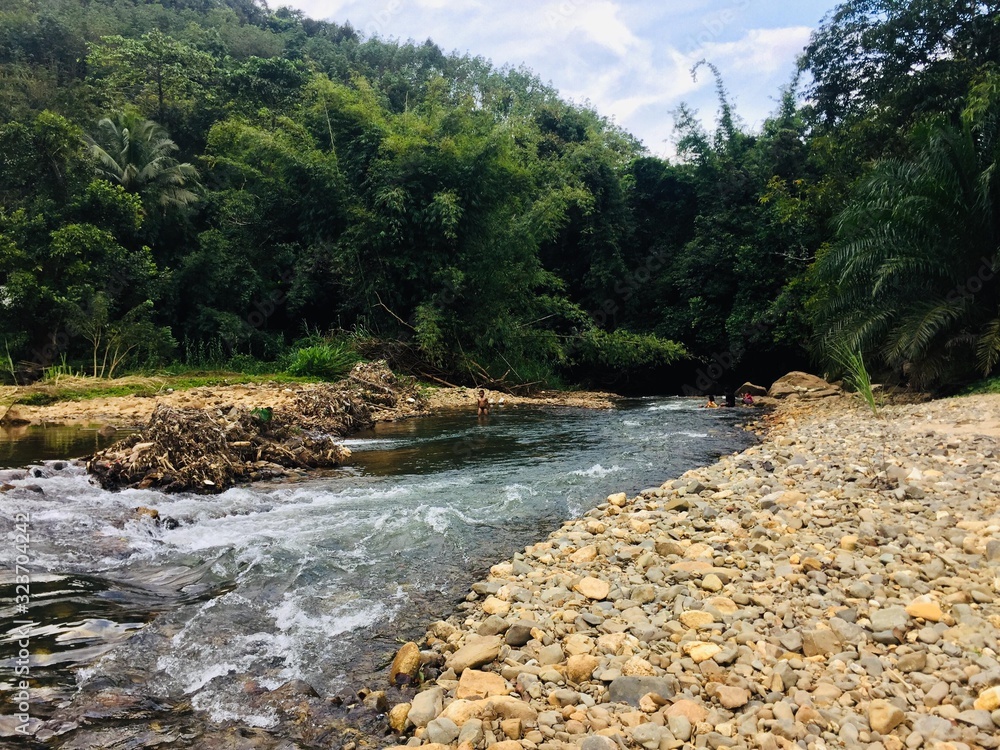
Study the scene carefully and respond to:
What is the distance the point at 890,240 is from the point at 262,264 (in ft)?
58.7

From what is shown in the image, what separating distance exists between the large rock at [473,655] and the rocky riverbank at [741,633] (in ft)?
0.03

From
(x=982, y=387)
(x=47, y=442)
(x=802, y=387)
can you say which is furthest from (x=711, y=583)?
(x=802, y=387)

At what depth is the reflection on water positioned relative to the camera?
8.88 meters

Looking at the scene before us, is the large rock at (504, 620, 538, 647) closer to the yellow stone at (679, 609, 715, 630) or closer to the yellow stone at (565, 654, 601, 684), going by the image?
the yellow stone at (565, 654, 601, 684)

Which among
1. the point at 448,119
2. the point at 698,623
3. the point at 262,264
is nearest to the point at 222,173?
the point at 262,264

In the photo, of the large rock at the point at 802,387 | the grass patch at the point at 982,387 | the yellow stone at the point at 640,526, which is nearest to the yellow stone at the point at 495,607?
the yellow stone at the point at 640,526

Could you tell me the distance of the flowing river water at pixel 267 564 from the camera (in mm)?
3396

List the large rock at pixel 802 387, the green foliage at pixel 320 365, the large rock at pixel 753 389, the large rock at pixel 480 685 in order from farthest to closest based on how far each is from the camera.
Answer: the large rock at pixel 753 389 < the green foliage at pixel 320 365 < the large rock at pixel 802 387 < the large rock at pixel 480 685

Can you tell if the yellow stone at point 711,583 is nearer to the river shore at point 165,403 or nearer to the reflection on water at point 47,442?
the reflection on water at point 47,442

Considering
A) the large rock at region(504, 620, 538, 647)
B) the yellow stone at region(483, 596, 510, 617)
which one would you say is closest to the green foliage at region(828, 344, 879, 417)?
the yellow stone at region(483, 596, 510, 617)

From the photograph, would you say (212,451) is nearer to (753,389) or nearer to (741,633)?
(741,633)

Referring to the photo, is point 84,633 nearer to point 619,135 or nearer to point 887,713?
point 887,713

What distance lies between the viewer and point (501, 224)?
64.2 ft

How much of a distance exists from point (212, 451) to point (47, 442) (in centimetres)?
470
